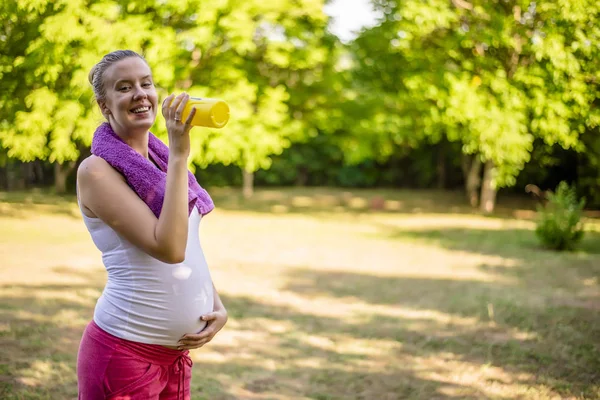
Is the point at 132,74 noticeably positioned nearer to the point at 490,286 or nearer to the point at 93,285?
the point at 93,285

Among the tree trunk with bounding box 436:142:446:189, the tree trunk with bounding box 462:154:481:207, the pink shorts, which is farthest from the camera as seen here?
the tree trunk with bounding box 436:142:446:189

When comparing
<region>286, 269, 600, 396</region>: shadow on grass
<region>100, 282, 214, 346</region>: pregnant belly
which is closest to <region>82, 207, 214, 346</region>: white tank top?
<region>100, 282, 214, 346</region>: pregnant belly

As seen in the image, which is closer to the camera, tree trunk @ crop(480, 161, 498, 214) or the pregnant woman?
the pregnant woman

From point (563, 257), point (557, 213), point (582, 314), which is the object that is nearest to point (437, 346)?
point (582, 314)

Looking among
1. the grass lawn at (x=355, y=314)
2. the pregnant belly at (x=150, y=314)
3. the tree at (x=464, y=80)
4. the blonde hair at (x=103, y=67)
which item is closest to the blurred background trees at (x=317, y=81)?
the tree at (x=464, y=80)

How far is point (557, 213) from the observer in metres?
11.3

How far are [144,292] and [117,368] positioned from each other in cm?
24

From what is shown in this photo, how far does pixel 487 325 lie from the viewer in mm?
6051

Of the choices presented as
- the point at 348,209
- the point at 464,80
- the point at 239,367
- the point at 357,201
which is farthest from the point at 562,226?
the point at 357,201

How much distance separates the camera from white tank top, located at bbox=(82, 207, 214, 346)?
69.5 inches

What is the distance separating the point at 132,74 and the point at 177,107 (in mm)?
297

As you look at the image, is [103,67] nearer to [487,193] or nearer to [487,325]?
[487,325]

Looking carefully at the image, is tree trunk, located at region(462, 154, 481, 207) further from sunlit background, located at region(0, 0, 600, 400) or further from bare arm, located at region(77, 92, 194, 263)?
bare arm, located at region(77, 92, 194, 263)

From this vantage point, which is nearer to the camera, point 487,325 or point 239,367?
point 239,367
